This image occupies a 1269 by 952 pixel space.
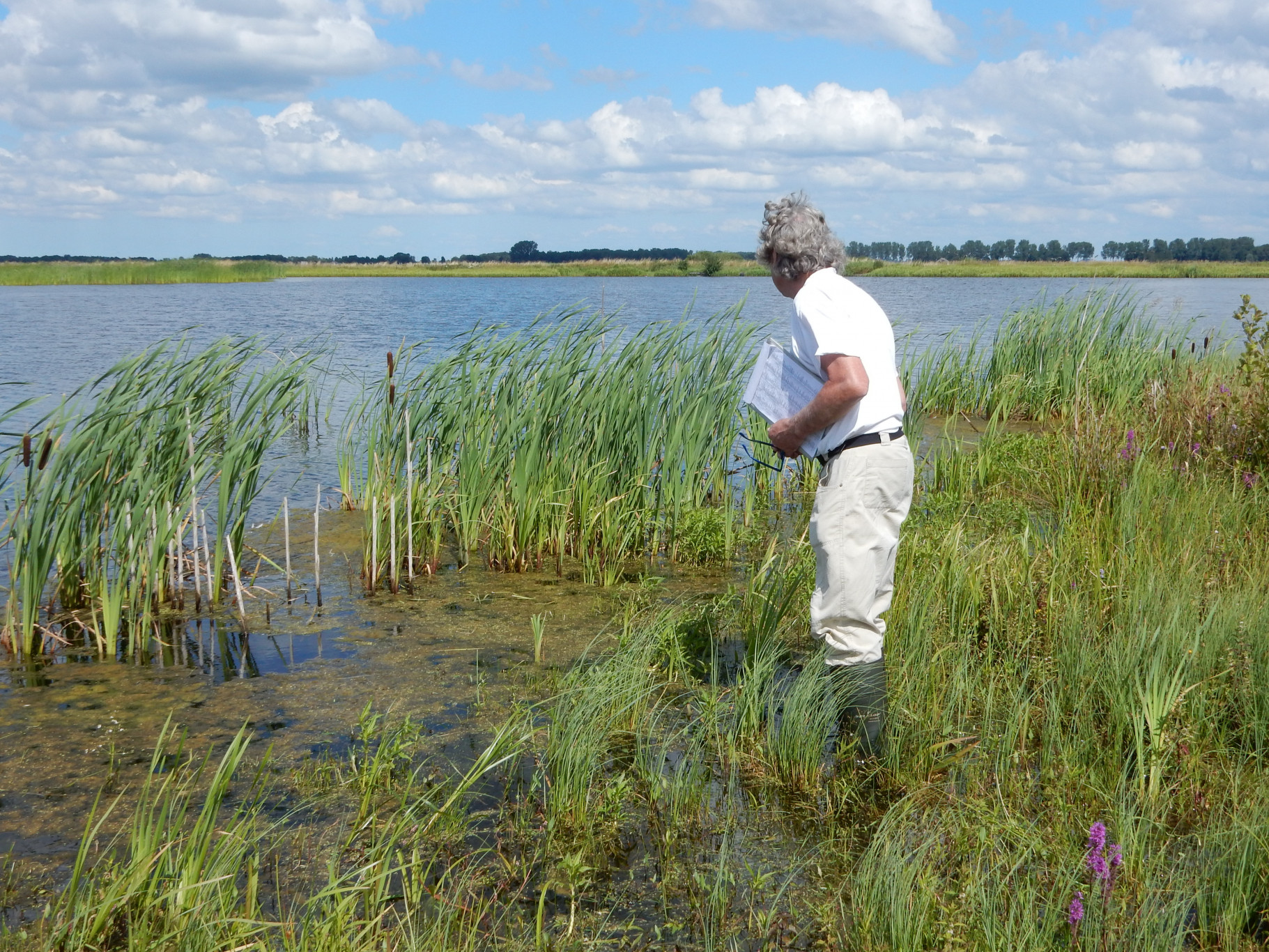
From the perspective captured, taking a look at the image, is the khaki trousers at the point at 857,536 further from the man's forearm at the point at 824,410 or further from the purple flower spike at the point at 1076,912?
the purple flower spike at the point at 1076,912

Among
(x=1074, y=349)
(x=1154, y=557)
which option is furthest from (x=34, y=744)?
(x=1074, y=349)

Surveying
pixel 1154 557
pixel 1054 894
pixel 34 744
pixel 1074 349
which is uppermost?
pixel 1074 349

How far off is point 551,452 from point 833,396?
11.0 feet

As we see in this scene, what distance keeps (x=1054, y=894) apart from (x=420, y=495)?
4.71 metres

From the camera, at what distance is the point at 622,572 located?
6.46 m

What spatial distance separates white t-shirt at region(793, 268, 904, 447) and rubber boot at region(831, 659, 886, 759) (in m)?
0.84

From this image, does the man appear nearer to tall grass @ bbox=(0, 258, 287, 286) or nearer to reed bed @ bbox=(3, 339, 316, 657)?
reed bed @ bbox=(3, 339, 316, 657)

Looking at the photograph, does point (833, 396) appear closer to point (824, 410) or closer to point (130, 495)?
point (824, 410)

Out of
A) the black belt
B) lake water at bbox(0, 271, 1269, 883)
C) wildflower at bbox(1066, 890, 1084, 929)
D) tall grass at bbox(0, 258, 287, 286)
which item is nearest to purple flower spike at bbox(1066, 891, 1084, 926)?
wildflower at bbox(1066, 890, 1084, 929)

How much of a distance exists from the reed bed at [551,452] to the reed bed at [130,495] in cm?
93

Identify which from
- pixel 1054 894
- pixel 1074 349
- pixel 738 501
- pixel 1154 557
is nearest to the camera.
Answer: pixel 1054 894

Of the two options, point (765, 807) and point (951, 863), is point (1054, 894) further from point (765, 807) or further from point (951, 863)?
point (765, 807)

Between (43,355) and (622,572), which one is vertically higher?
(43,355)

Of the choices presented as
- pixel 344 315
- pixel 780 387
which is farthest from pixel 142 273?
pixel 780 387
